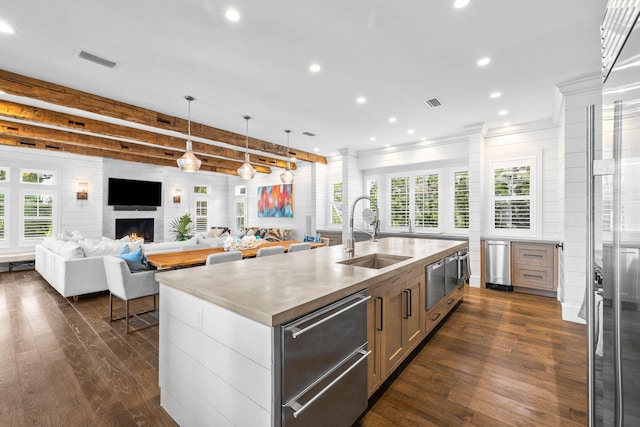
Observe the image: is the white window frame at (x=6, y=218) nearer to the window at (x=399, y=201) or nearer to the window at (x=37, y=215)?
the window at (x=37, y=215)

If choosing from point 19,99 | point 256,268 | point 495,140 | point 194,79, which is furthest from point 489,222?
point 19,99

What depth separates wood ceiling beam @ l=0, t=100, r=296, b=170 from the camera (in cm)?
395

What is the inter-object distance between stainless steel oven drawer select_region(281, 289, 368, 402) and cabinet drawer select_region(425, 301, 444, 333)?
1.30 metres

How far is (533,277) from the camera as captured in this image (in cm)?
448

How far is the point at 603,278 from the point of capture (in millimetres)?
871

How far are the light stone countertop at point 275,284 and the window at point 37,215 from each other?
25.2 ft

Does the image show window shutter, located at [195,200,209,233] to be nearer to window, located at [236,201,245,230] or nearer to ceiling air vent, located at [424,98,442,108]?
window, located at [236,201,245,230]

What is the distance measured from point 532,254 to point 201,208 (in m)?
9.68

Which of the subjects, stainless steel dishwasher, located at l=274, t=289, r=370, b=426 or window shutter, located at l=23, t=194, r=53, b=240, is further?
window shutter, located at l=23, t=194, r=53, b=240

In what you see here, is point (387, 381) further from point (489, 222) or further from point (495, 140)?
point (495, 140)

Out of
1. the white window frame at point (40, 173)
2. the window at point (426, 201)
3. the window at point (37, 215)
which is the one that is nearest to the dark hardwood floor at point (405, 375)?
the window at point (426, 201)

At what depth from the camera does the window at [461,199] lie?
564 centimetres

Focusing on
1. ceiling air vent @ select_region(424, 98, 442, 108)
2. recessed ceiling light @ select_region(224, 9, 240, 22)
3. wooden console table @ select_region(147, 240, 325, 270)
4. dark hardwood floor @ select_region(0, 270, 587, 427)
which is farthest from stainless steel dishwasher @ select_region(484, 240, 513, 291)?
recessed ceiling light @ select_region(224, 9, 240, 22)

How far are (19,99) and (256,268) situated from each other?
4.48 metres
